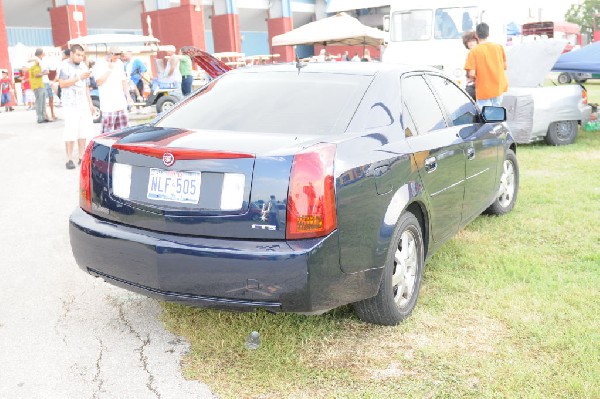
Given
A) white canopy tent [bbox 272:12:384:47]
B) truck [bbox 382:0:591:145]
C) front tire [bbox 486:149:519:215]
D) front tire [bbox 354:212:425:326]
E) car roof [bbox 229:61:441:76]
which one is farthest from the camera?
white canopy tent [bbox 272:12:384:47]

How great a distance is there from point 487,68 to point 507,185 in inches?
121

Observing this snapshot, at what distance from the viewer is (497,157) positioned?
5.23 metres

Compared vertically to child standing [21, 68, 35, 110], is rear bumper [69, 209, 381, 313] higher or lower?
lower

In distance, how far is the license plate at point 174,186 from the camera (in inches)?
120

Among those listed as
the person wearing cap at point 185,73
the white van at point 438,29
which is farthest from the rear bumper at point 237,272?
the person wearing cap at point 185,73

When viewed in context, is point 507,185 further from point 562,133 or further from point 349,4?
point 349,4

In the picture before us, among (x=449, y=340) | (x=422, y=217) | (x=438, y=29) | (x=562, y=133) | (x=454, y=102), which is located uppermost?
(x=438, y=29)

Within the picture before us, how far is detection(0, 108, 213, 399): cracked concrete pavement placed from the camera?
122 inches

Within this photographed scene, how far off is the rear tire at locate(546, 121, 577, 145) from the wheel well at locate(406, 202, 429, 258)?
276 inches

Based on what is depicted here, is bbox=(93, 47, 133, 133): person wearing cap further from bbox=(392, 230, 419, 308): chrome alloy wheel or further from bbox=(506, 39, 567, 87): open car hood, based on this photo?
bbox=(392, 230, 419, 308): chrome alloy wheel

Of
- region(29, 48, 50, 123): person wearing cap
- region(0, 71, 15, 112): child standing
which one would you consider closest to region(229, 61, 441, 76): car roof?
region(29, 48, 50, 123): person wearing cap

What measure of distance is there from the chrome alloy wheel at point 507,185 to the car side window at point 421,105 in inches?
70.7

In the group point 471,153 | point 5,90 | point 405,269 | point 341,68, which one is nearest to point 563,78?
point 5,90

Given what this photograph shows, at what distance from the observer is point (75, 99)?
9.24 meters
